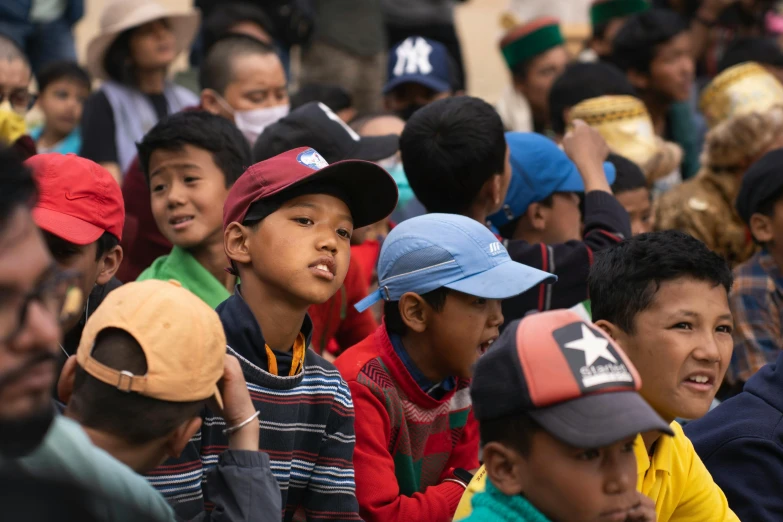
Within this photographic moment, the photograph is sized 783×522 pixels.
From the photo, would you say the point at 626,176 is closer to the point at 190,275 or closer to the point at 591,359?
the point at 190,275

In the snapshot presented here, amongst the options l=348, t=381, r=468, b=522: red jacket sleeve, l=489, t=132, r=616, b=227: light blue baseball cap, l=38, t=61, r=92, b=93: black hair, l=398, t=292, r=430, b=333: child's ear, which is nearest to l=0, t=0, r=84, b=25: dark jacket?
l=38, t=61, r=92, b=93: black hair

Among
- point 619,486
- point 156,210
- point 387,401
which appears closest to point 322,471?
point 387,401

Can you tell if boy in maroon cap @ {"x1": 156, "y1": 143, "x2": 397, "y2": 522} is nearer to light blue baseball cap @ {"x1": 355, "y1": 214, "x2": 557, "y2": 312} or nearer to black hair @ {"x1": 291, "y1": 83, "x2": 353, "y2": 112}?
light blue baseball cap @ {"x1": 355, "y1": 214, "x2": 557, "y2": 312}

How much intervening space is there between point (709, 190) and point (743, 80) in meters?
1.29

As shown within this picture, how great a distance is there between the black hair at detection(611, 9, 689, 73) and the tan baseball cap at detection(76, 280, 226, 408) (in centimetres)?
574

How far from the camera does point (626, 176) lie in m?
5.22

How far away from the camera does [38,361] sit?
1673 millimetres

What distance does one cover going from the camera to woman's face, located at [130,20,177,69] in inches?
235

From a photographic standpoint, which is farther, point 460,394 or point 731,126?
point 731,126

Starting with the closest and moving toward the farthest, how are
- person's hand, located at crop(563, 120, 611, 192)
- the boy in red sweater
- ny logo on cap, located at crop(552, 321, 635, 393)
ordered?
1. ny logo on cap, located at crop(552, 321, 635, 393)
2. the boy in red sweater
3. person's hand, located at crop(563, 120, 611, 192)

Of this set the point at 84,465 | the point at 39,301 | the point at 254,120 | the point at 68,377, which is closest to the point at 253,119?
the point at 254,120

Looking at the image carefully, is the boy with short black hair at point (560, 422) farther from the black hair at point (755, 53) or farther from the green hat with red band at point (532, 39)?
the black hair at point (755, 53)

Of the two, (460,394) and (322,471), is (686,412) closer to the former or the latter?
(460,394)

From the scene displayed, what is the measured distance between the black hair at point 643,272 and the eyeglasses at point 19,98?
3.14 meters
